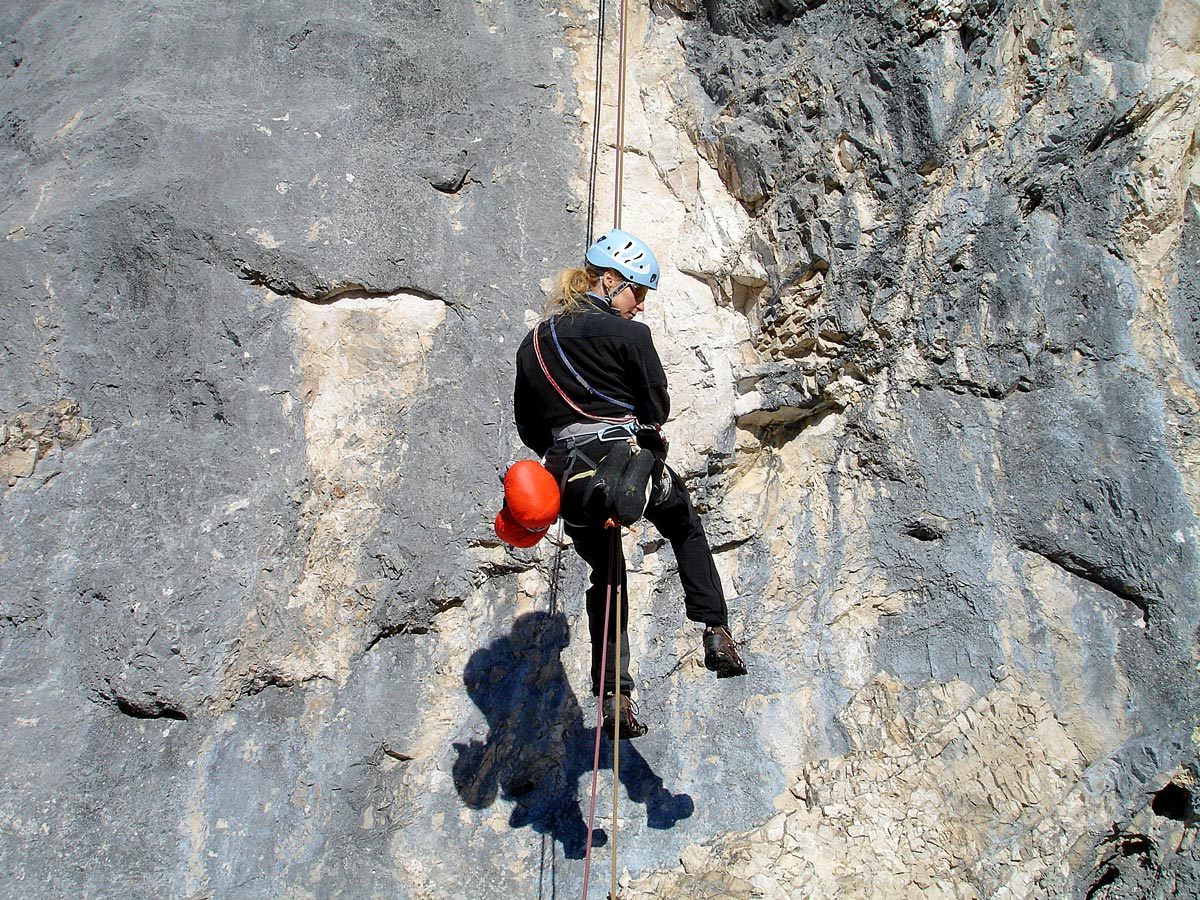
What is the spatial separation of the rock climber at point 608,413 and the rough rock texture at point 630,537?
2.51 feet

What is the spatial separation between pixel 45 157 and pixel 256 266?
140 centimetres

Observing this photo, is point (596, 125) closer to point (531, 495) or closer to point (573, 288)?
point (573, 288)

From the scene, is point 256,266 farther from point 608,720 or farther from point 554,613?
point 608,720

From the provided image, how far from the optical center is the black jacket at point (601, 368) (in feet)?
11.8

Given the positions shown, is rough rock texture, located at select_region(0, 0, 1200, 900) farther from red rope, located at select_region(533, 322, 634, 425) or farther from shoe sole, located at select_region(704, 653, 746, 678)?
red rope, located at select_region(533, 322, 634, 425)

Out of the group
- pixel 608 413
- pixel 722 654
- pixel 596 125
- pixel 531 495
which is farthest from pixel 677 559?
pixel 596 125

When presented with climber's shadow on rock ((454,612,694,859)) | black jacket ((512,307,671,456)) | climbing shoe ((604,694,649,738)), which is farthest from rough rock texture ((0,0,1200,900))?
black jacket ((512,307,671,456))

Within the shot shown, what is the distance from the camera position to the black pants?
12.1 ft

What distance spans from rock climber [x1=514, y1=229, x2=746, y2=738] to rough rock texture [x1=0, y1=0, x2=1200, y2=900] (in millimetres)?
764

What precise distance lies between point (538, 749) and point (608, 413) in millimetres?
1660

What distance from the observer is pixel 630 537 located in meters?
4.65

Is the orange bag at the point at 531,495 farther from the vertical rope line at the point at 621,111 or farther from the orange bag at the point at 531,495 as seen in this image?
the vertical rope line at the point at 621,111

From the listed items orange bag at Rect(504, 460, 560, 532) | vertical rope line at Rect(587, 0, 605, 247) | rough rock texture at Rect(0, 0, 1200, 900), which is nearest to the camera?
orange bag at Rect(504, 460, 560, 532)

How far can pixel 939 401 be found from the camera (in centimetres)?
446
